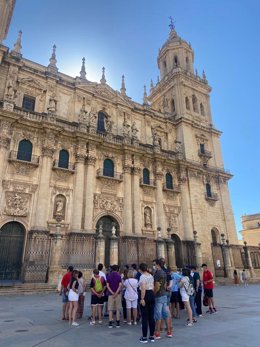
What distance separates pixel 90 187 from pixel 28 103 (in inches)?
348

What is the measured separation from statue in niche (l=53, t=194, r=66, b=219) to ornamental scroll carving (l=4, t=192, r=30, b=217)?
192 centimetres

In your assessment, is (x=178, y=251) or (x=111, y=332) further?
(x=178, y=251)

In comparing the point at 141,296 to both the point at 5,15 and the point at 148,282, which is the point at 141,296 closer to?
the point at 148,282

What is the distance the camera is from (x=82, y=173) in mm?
19297

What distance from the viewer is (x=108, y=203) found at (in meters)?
20.0

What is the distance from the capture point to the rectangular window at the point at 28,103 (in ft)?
66.5

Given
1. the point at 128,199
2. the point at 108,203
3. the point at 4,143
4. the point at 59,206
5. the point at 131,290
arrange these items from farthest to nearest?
the point at 128,199 → the point at 108,203 → the point at 59,206 → the point at 4,143 → the point at 131,290

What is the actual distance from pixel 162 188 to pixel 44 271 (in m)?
12.6

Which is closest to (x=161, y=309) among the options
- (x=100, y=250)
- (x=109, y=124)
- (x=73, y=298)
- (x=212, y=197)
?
(x=73, y=298)

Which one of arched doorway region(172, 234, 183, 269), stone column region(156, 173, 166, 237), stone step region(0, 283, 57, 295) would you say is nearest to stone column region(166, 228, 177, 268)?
stone column region(156, 173, 166, 237)

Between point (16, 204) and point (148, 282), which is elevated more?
point (16, 204)

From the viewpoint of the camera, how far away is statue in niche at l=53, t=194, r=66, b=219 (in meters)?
17.5

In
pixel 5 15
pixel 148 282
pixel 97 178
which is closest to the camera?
pixel 148 282

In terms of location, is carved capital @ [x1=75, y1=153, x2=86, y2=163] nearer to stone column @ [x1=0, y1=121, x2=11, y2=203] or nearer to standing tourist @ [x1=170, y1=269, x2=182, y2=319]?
stone column @ [x1=0, y1=121, x2=11, y2=203]
